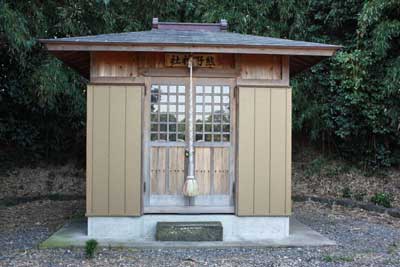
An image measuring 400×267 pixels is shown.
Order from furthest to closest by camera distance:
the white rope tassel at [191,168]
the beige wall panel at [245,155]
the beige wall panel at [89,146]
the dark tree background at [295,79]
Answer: the dark tree background at [295,79] → the beige wall panel at [245,155] → the beige wall panel at [89,146] → the white rope tassel at [191,168]

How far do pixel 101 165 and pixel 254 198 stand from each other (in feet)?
7.19

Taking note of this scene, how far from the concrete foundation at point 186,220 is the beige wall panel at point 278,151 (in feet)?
0.81

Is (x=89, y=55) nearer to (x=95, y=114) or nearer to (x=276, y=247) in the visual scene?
(x=95, y=114)

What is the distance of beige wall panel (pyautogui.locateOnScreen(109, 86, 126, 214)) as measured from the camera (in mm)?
6117

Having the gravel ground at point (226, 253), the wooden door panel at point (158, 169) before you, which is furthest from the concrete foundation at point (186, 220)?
the gravel ground at point (226, 253)

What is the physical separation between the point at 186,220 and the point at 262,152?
144 cm

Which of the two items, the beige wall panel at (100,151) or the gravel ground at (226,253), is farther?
the beige wall panel at (100,151)

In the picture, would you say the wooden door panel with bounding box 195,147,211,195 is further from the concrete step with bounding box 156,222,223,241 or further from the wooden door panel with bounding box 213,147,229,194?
the concrete step with bounding box 156,222,223,241

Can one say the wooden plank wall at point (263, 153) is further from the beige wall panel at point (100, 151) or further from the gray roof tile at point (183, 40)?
the beige wall panel at point (100, 151)

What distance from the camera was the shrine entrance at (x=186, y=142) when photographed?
630cm

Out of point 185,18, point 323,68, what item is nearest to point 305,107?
point 323,68

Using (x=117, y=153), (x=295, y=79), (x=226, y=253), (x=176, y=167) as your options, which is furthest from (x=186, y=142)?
(x=295, y=79)

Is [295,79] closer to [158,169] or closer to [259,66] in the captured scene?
[259,66]

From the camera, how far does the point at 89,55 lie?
20.9ft
